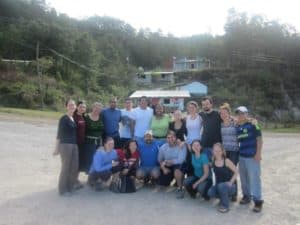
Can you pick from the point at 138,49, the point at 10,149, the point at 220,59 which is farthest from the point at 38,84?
the point at 138,49

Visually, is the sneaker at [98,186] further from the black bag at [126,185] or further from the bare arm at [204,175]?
the bare arm at [204,175]

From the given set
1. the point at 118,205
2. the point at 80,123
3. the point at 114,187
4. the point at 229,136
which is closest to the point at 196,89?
the point at 80,123

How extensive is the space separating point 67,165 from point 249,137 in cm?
342

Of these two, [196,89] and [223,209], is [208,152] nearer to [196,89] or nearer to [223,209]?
[223,209]

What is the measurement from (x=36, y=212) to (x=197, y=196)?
2914mm

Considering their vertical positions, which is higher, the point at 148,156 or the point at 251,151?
the point at 251,151

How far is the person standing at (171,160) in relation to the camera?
24.9ft

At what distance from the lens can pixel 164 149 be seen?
25.6ft

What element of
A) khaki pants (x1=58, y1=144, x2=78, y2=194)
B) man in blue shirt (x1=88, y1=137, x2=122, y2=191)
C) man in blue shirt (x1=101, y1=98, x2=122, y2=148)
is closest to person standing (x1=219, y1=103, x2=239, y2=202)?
man in blue shirt (x1=88, y1=137, x2=122, y2=191)

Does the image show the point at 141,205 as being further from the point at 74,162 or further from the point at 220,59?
the point at 220,59

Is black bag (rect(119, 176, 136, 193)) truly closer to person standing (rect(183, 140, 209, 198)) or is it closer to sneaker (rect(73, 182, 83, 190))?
sneaker (rect(73, 182, 83, 190))

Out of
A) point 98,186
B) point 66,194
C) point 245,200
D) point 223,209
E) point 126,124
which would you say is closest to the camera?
point 223,209

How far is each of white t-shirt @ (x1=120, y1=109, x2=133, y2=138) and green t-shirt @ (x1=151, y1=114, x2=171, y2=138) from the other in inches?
23.8

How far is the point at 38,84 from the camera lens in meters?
40.6
